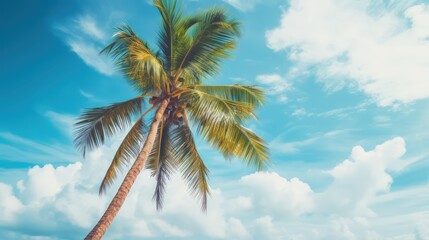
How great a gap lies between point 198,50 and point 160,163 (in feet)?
15.3

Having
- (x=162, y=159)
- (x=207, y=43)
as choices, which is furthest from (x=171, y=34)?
(x=162, y=159)

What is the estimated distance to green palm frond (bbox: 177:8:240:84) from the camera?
10.5m

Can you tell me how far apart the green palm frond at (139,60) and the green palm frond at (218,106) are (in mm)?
1080

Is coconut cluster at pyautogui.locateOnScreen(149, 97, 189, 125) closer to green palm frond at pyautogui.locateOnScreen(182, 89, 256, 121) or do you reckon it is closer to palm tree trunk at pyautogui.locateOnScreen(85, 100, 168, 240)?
green palm frond at pyautogui.locateOnScreen(182, 89, 256, 121)

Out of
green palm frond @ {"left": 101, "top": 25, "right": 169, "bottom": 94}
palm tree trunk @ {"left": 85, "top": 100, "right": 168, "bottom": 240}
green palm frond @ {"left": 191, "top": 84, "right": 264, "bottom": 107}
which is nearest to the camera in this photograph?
palm tree trunk @ {"left": 85, "top": 100, "right": 168, "bottom": 240}

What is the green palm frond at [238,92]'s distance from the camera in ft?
36.7

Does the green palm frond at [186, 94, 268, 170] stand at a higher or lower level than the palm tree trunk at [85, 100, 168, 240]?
higher

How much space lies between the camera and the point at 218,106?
9406mm

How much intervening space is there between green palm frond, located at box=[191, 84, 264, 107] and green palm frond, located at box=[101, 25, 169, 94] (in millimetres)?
1724

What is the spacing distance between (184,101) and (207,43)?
2011 mm

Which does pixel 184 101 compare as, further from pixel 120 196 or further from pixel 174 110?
pixel 120 196

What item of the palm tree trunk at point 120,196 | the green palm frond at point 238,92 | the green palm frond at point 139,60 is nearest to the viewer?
the palm tree trunk at point 120,196

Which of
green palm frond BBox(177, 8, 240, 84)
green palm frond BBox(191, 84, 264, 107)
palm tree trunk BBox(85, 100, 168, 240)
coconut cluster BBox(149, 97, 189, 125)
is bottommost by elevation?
palm tree trunk BBox(85, 100, 168, 240)

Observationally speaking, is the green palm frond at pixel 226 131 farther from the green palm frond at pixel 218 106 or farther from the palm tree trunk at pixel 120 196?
the palm tree trunk at pixel 120 196
